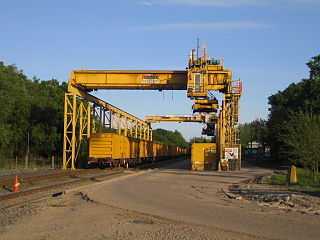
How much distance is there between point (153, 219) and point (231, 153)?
2339 centimetres

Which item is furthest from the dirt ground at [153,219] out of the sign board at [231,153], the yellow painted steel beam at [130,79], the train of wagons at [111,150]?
the yellow painted steel beam at [130,79]

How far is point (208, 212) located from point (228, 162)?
74.6 ft

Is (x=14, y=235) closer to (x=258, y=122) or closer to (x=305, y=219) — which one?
(x=305, y=219)

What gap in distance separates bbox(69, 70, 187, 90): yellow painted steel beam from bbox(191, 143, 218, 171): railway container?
5.52 meters

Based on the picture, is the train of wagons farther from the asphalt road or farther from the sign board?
the asphalt road

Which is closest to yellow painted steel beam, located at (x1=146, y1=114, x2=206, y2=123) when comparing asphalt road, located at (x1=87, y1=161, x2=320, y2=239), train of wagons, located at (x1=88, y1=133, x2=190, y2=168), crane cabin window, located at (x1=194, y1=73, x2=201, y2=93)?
train of wagons, located at (x1=88, y1=133, x2=190, y2=168)

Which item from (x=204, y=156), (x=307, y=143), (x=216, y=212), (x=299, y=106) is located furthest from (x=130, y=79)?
(x=216, y=212)

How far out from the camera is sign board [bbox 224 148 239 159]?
3281 cm

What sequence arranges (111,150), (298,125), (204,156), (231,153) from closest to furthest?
(298,125)
(111,150)
(231,153)
(204,156)

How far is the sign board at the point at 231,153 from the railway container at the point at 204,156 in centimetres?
186

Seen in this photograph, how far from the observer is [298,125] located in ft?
94.4

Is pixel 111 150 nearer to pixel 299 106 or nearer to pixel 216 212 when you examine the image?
pixel 216 212

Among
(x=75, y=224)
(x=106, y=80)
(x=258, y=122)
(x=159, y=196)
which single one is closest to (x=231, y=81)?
(x=106, y=80)

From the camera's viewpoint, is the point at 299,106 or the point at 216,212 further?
the point at 299,106
